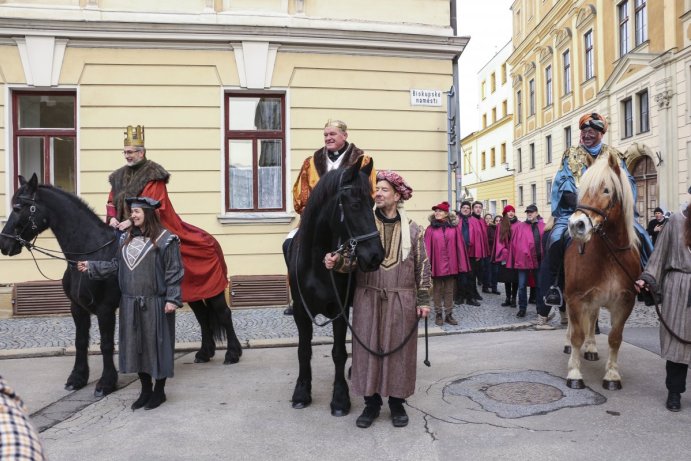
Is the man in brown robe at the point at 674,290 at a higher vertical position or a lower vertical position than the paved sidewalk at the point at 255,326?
higher

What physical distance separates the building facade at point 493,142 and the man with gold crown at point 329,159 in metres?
33.0

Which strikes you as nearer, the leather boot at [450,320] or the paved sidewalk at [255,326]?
the paved sidewalk at [255,326]

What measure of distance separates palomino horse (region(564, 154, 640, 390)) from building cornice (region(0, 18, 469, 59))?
19.3 feet

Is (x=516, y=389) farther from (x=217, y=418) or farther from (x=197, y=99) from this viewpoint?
(x=197, y=99)

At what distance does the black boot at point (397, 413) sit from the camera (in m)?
3.90

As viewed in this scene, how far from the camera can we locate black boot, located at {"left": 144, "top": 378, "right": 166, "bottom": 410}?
4394 millimetres

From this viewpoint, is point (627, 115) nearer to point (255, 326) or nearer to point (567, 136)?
point (567, 136)

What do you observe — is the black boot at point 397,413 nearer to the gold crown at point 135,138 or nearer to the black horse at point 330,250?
the black horse at point 330,250

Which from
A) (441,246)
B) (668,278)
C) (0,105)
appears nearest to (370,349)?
(668,278)

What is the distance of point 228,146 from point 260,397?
19.1 ft

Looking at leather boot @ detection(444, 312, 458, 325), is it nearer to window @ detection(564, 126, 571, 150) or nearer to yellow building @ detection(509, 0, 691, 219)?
yellow building @ detection(509, 0, 691, 219)

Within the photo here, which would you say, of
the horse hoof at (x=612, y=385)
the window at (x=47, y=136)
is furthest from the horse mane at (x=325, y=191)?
the window at (x=47, y=136)

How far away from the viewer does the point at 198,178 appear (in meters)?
9.11

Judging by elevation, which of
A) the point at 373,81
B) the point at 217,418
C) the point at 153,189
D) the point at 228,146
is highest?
the point at 373,81
